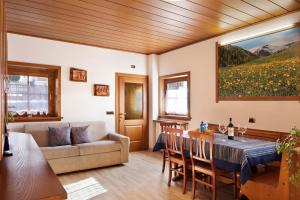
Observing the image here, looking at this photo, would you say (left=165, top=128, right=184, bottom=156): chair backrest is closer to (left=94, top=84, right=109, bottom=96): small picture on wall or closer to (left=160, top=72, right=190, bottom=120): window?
(left=160, top=72, right=190, bottom=120): window

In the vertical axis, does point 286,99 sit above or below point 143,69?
below

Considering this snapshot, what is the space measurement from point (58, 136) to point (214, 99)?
303 cm

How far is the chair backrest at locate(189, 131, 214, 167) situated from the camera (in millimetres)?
2596

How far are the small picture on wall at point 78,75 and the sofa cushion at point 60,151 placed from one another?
1.53m

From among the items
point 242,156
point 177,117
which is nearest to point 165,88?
point 177,117

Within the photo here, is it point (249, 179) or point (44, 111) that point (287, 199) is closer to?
point (249, 179)

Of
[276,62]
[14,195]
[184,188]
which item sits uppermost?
[276,62]

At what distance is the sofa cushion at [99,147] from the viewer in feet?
12.9

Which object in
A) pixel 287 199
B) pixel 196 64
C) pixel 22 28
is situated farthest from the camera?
Result: pixel 196 64

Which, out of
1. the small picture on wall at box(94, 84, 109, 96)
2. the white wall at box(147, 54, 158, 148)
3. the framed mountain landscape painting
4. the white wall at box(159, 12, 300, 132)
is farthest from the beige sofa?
the framed mountain landscape painting

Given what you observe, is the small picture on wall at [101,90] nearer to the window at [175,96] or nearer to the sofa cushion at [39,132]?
the sofa cushion at [39,132]

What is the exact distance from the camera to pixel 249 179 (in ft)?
7.87

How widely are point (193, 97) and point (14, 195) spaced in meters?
3.99

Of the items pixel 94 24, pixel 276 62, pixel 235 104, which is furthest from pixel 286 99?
pixel 94 24
